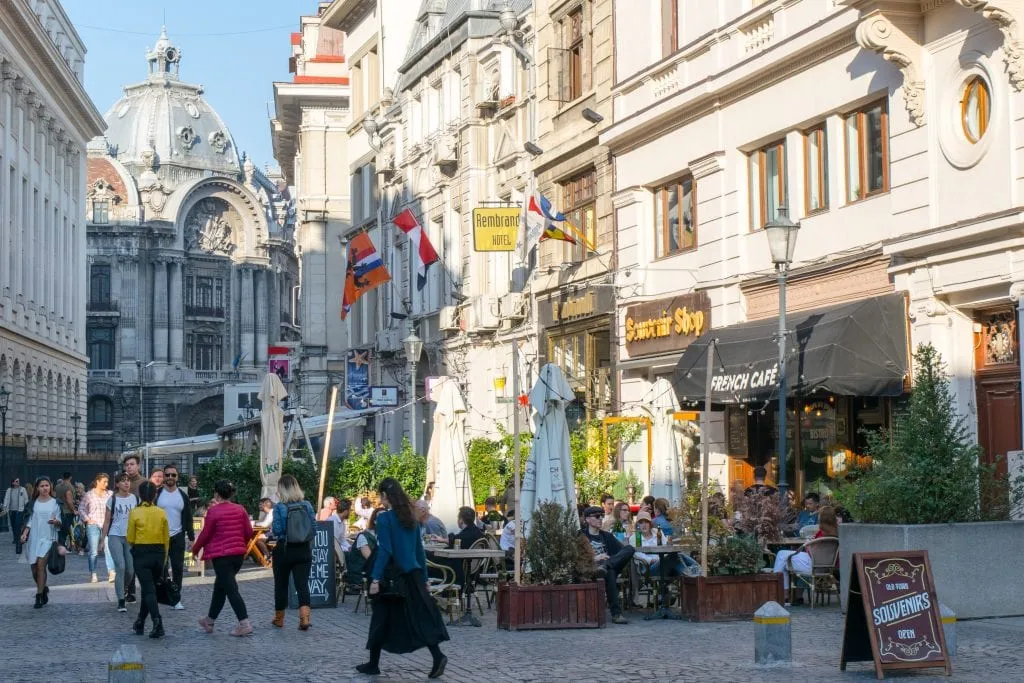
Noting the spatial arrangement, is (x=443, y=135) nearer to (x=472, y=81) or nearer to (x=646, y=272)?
(x=472, y=81)

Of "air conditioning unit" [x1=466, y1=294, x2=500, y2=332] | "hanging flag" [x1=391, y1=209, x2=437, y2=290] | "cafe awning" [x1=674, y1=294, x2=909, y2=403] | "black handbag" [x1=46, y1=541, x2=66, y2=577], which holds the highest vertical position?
"hanging flag" [x1=391, y1=209, x2=437, y2=290]

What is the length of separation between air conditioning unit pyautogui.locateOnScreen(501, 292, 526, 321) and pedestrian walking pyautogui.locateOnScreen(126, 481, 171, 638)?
17.9 metres

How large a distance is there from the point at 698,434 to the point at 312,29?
5121 cm

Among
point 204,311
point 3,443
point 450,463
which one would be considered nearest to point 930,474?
point 450,463

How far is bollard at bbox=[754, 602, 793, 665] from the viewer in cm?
1260

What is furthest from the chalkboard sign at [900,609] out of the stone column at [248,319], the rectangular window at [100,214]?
the stone column at [248,319]

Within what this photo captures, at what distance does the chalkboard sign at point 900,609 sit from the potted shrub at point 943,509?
288 centimetres

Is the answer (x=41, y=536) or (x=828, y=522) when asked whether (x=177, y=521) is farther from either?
(x=828, y=522)

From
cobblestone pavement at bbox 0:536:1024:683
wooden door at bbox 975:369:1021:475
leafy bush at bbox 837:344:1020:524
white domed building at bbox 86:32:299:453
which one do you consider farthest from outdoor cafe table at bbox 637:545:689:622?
white domed building at bbox 86:32:299:453

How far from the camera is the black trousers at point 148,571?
1645cm

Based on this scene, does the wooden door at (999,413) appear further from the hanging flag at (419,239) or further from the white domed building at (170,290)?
the white domed building at (170,290)

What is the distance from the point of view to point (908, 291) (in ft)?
66.5

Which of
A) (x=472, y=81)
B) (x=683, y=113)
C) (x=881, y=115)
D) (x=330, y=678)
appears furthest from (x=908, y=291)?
(x=472, y=81)

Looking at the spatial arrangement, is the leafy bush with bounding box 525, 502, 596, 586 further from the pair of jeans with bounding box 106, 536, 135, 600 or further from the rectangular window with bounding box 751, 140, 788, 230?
the rectangular window with bounding box 751, 140, 788, 230
